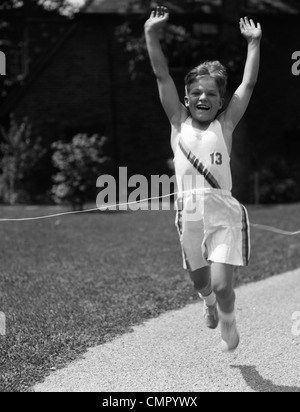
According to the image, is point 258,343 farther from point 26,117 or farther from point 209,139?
point 26,117

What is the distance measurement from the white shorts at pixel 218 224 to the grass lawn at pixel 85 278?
4.64 feet

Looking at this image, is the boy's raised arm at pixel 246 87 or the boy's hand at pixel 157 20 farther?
the boy's raised arm at pixel 246 87

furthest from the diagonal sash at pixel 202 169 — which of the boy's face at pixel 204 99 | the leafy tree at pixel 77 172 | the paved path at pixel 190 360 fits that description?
the leafy tree at pixel 77 172

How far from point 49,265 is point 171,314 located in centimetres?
316

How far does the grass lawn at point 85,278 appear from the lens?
4.99 metres

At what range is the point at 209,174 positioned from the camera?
4.00 meters

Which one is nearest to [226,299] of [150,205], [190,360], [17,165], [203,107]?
[190,360]

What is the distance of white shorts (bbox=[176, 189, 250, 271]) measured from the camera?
3.95 m

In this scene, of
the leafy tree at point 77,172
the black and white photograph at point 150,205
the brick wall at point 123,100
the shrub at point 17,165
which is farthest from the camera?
the brick wall at point 123,100

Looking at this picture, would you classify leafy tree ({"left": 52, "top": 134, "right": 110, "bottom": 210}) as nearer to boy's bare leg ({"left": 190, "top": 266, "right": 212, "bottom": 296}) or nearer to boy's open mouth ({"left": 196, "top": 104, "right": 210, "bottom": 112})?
boy's bare leg ({"left": 190, "top": 266, "right": 212, "bottom": 296})

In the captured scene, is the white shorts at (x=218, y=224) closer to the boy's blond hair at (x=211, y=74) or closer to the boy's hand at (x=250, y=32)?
the boy's blond hair at (x=211, y=74)

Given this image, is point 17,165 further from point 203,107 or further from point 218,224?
point 218,224

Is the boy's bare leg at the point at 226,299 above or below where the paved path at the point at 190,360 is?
above
